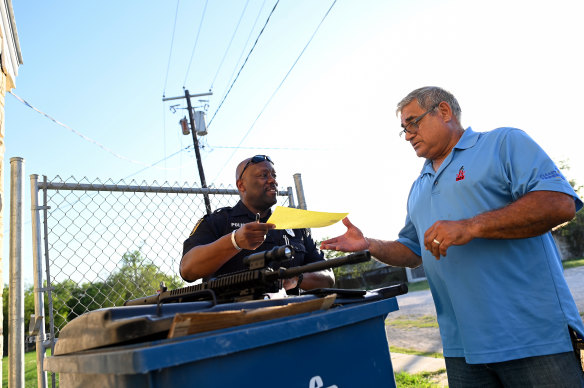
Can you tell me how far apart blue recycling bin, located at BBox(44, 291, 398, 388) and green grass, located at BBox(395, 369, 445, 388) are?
10.4 feet

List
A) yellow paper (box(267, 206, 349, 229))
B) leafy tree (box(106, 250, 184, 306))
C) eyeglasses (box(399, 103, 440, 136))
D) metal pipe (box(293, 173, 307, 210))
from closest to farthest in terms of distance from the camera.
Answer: yellow paper (box(267, 206, 349, 229)) < eyeglasses (box(399, 103, 440, 136)) < leafy tree (box(106, 250, 184, 306)) < metal pipe (box(293, 173, 307, 210))

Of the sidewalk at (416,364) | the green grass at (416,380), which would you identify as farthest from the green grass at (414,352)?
the green grass at (416,380)

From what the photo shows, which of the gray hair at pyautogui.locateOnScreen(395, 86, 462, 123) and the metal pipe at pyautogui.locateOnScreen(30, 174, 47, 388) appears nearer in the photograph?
the gray hair at pyautogui.locateOnScreen(395, 86, 462, 123)

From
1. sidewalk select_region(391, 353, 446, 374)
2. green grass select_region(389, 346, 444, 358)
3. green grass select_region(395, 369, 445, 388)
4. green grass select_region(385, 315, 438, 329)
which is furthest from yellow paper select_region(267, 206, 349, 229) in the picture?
green grass select_region(385, 315, 438, 329)

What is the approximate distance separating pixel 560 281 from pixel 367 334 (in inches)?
40.0

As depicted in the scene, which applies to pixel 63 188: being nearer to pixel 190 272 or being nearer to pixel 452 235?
pixel 190 272

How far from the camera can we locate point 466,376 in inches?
76.2

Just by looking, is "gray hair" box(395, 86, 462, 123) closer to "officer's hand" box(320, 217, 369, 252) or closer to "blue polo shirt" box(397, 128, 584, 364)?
"blue polo shirt" box(397, 128, 584, 364)

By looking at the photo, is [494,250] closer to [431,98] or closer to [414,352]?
[431,98]

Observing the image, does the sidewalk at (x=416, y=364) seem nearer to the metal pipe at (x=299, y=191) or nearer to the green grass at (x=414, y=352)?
the green grass at (x=414, y=352)

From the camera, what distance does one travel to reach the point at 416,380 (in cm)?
420

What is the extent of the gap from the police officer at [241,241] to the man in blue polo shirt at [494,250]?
504mm

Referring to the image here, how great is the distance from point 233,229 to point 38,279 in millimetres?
1263

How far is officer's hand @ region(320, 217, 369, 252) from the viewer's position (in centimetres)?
222
